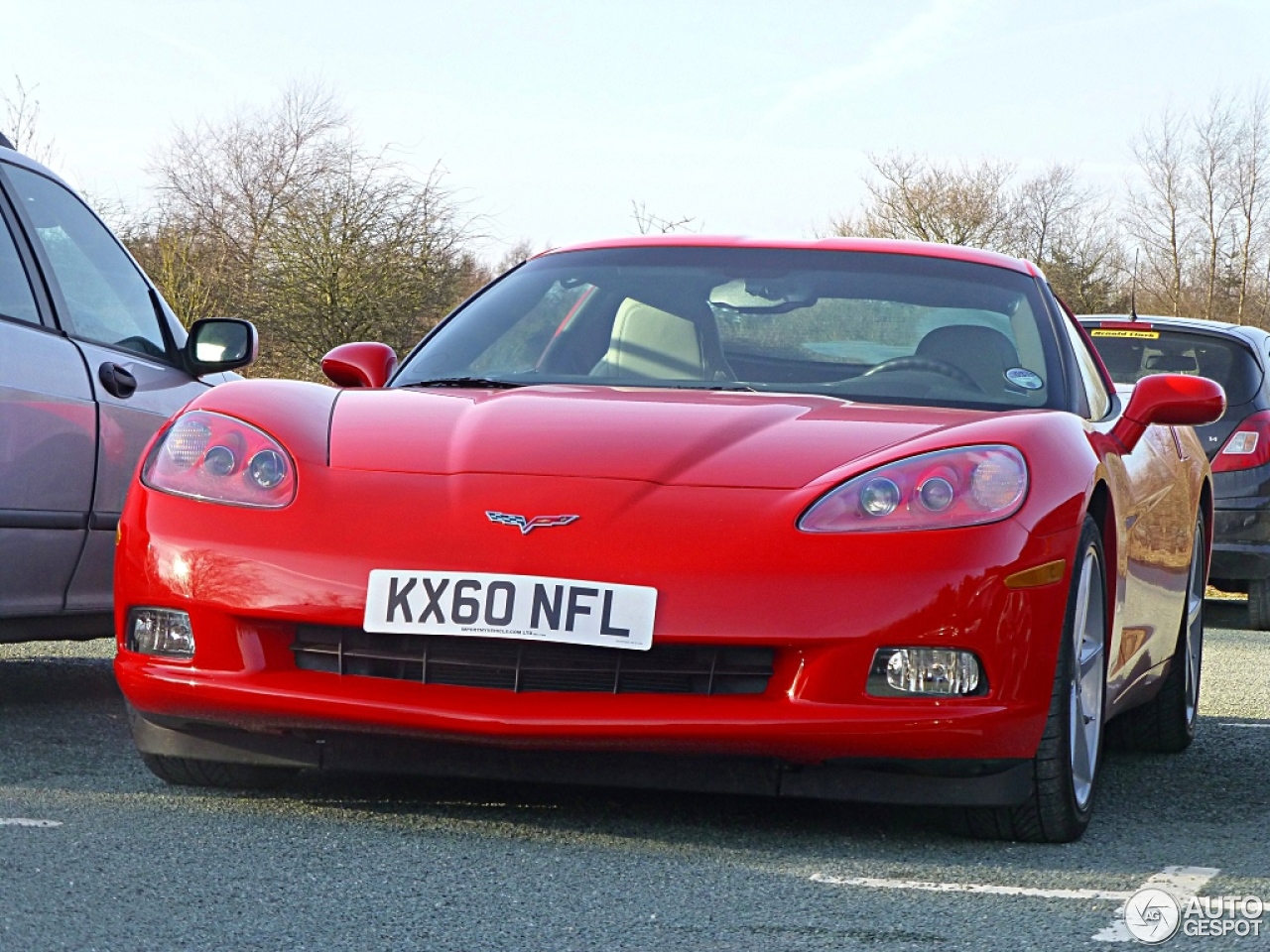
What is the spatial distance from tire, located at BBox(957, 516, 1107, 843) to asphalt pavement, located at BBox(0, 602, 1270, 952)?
5 centimetres

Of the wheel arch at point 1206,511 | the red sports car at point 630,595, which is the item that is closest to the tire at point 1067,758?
the red sports car at point 630,595

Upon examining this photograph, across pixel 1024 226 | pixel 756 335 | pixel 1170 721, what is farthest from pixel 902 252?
pixel 1024 226

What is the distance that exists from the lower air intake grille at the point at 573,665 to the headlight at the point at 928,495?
0.95 feet

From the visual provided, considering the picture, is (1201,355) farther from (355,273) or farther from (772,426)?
(355,273)

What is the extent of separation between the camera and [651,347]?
4758mm

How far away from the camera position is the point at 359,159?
30.5 metres

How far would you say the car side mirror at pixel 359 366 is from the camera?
4.73 m

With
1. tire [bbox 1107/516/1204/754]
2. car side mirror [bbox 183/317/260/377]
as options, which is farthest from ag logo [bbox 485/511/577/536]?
tire [bbox 1107/516/1204/754]

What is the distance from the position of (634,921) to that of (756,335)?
6.96 ft

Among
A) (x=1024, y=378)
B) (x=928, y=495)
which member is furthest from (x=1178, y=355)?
(x=928, y=495)

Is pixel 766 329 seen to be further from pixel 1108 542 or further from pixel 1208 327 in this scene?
pixel 1208 327

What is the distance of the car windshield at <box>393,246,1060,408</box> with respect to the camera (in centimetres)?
452

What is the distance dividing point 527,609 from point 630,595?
7.4 inches

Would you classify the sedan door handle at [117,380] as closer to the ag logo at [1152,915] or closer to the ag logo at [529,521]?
the ag logo at [529,521]
